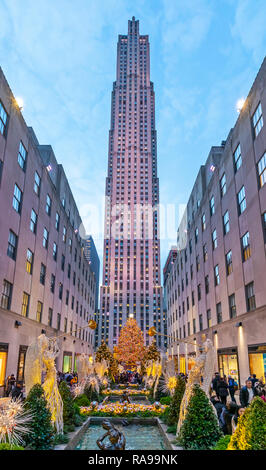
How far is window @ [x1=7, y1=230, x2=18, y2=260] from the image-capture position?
23.2 metres

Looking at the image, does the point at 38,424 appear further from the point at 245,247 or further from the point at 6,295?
the point at 245,247

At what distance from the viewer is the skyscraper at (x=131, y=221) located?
148 metres

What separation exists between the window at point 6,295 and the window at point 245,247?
1746 centimetres

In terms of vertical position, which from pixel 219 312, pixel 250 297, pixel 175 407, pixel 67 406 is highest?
pixel 250 297

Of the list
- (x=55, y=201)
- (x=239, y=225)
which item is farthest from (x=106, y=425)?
(x=55, y=201)

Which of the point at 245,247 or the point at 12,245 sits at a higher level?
the point at 245,247

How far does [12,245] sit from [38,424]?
54.6 feet

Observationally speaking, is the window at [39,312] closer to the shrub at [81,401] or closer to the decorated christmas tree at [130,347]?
the shrub at [81,401]

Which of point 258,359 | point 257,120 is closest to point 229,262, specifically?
point 258,359

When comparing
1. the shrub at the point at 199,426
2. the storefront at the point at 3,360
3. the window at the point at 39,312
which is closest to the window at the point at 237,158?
the shrub at the point at 199,426

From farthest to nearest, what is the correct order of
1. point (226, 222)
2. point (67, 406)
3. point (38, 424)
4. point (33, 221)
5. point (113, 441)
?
1. point (226, 222)
2. point (33, 221)
3. point (67, 406)
4. point (38, 424)
5. point (113, 441)

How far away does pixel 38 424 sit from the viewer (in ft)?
29.5

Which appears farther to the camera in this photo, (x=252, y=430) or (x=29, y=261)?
(x=29, y=261)
